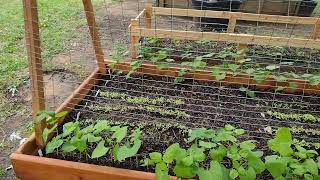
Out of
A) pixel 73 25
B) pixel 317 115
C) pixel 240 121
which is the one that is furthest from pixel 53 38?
pixel 317 115

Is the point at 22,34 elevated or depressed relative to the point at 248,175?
elevated

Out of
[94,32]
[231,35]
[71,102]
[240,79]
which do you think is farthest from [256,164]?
[231,35]

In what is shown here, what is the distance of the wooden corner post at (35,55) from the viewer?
1554mm

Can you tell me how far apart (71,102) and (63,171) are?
66cm

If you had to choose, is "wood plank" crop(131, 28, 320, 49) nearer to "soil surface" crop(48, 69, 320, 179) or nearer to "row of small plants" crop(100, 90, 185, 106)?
"soil surface" crop(48, 69, 320, 179)

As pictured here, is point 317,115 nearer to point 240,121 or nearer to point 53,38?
point 240,121

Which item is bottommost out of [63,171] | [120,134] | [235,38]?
[63,171]

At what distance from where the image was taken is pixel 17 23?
14.5ft

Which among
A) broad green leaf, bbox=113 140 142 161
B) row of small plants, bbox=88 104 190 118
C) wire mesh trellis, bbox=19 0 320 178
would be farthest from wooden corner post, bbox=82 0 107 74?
broad green leaf, bbox=113 140 142 161

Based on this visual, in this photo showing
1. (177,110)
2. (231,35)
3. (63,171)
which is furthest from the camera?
(231,35)

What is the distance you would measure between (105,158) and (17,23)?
337 cm

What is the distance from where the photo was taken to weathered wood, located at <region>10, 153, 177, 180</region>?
156 cm

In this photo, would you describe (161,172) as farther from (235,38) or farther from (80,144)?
(235,38)

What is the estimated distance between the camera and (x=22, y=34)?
13.3 ft
